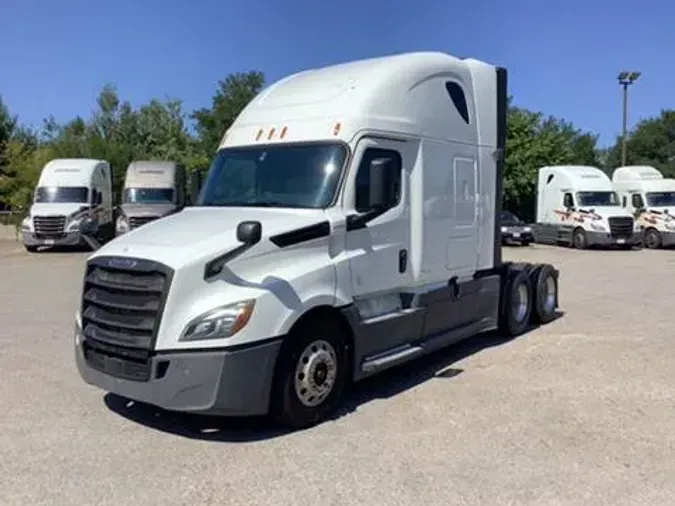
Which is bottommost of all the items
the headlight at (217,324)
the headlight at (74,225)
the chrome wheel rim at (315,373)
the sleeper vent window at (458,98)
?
the chrome wheel rim at (315,373)

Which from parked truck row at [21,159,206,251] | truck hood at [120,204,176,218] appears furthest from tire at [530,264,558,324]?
truck hood at [120,204,176,218]

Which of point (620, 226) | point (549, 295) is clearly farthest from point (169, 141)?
point (549, 295)

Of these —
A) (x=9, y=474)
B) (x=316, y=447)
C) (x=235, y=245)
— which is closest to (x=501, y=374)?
(x=316, y=447)

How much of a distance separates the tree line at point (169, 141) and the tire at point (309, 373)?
26.1 m

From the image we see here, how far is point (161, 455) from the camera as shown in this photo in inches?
192

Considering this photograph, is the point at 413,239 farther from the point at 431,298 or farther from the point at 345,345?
the point at 345,345

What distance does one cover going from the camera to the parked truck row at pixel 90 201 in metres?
23.4

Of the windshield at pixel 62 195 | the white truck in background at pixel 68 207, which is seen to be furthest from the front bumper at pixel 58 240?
the windshield at pixel 62 195

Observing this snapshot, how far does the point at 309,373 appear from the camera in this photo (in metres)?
5.48

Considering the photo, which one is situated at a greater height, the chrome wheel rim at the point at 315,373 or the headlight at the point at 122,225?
the headlight at the point at 122,225

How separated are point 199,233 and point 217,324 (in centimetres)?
86

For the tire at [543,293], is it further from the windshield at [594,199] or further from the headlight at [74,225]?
the headlight at [74,225]

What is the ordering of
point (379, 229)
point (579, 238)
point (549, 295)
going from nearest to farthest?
point (379, 229)
point (549, 295)
point (579, 238)

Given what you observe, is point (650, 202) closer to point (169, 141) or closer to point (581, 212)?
point (581, 212)
